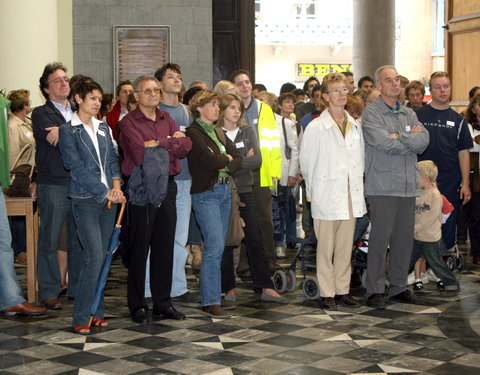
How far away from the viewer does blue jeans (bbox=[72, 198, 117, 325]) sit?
633 centimetres

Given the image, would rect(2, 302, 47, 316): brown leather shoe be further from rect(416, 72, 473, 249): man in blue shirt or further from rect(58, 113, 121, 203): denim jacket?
rect(416, 72, 473, 249): man in blue shirt

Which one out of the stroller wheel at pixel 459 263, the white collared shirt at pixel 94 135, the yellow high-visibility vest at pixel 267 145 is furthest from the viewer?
the stroller wheel at pixel 459 263

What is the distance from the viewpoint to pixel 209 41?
1230cm

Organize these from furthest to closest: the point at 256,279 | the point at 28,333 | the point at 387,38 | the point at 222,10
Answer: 1. the point at 387,38
2. the point at 222,10
3. the point at 256,279
4. the point at 28,333

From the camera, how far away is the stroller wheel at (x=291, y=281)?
7.78m

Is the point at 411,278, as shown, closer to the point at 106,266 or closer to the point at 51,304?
the point at 106,266

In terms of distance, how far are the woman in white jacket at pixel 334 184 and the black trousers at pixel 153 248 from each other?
44.5 inches

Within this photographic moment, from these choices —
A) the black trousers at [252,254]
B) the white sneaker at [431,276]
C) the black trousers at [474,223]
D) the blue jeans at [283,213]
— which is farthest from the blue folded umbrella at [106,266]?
the black trousers at [474,223]

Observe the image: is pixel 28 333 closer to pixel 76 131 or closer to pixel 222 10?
pixel 76 131

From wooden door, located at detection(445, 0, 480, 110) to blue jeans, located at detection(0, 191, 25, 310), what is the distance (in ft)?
21.5

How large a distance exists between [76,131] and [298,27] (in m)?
28.1

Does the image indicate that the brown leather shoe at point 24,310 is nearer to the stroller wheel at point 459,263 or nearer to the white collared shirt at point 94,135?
the white collared shirt at point 94,135

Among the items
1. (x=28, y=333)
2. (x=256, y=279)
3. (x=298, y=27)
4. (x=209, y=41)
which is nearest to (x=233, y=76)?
(x=256, y=279)

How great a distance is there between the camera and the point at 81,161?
639 cm
